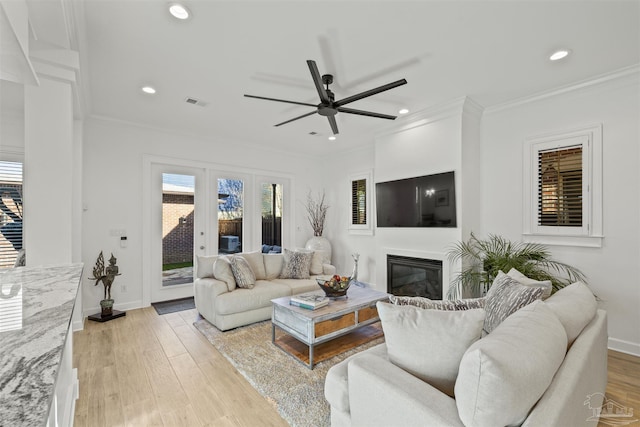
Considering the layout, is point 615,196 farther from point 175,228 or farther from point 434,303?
point 175,228

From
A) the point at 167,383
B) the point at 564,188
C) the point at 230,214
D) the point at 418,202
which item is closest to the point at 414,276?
the point at 418,202

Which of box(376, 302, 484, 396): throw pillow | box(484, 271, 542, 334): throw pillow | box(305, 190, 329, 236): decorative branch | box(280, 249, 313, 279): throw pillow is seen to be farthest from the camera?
box(305, 190, 329, 236): decorative branch

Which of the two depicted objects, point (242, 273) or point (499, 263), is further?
point (242, 273)

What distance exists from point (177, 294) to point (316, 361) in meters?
3.02

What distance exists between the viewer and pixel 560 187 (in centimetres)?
329

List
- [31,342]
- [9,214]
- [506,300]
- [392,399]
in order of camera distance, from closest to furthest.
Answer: [31,342] → [392,399] → [506,300] → [9,214]

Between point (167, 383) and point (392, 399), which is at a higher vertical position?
point (392, 399)

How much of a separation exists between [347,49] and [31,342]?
2659mm

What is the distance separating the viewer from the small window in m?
5.52

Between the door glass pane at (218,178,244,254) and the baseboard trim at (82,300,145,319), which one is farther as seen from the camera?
the door glass pane at (218,178,244,254)

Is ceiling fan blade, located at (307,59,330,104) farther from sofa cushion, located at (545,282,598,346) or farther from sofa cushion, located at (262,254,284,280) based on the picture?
sofa cushion, located at (262,254,284,280)

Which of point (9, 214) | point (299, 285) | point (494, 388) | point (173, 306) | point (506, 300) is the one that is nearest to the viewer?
point (494, 388)

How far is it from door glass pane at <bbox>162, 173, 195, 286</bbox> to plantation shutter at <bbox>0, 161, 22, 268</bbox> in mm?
1640
